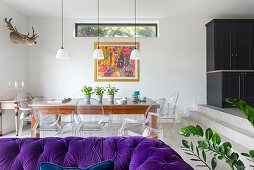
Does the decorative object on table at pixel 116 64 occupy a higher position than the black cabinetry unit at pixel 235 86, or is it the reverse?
the decorative object on table at pixel 116 64

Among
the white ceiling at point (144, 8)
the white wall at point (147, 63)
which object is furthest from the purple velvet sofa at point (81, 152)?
the white wall at point (147, 63)

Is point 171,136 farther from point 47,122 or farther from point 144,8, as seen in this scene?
point 144,8

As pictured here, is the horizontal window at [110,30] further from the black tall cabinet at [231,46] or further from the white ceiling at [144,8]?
the black tall cabinet at [231,46]

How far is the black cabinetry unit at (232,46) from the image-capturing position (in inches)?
169

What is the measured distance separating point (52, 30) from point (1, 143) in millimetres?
4277

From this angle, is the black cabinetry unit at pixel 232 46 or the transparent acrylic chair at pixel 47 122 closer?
the transparent acrylic chair at pixel 47 122

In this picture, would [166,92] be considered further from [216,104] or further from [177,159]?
[177,159]

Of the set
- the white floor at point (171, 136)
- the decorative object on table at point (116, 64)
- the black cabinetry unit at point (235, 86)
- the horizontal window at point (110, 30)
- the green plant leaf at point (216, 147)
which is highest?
the horizontal window at point (110, 30)

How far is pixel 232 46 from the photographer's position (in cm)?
431

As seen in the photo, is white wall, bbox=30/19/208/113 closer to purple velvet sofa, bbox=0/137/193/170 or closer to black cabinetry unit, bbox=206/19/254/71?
black cabinetry unit, bbox=206/19/254/71

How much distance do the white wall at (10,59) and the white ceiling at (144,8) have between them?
0.76 ft

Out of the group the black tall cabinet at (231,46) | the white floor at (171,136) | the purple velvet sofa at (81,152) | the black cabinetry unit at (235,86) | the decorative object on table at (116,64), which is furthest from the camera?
the decorative object on table at (116,64)

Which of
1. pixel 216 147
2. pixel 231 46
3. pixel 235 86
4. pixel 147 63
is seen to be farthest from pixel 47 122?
pixel 231 46

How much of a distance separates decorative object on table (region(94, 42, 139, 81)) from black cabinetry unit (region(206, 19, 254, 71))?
2098mm
